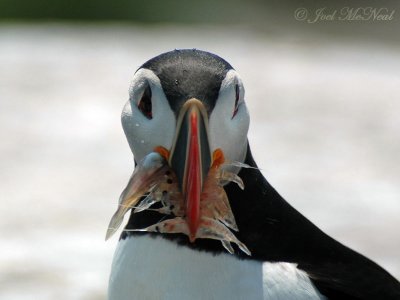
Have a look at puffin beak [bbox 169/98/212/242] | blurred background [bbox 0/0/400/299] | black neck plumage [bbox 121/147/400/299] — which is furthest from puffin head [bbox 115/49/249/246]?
blurred background [bbox 0/0/400/299]

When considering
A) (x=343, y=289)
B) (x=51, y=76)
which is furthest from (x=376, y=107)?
(x=343, y=289)

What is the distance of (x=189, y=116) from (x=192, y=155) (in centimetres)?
11

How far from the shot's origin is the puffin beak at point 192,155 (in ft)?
9.03

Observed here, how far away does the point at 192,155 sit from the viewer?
2.75m

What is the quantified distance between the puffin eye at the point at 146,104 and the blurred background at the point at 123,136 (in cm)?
240

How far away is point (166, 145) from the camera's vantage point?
2857 mm

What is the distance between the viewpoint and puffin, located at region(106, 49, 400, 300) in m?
2.85

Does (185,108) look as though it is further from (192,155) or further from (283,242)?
(283,242)

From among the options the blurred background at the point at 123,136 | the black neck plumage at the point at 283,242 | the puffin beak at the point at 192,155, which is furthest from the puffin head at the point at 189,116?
the blurred background at the point at 123,136

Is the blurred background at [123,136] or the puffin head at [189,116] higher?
the blurred background at [123,136]

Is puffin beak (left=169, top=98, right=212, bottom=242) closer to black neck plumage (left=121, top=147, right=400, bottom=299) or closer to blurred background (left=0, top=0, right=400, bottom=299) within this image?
black neck plumage (left=121, top=147, right=400, bottom=299)

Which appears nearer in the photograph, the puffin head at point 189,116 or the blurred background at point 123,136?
the puffin head at point 189,116

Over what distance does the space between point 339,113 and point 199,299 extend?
558 centimetres

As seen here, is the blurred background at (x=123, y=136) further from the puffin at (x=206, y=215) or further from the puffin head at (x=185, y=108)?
the puffin head at (x=185, y=108)
